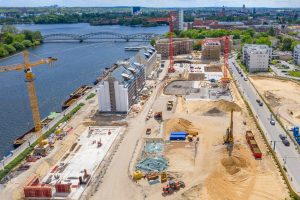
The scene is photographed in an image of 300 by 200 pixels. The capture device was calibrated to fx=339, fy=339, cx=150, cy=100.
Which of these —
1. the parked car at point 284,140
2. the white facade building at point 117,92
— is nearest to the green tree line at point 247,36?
the white facade building at point 117,92

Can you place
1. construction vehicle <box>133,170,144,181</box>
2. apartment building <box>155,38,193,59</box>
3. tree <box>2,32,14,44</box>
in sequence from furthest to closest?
tree <box>2,32,14,44</box>
apartment building <box>155,38,193,59</box>
construction vehicle <box>133,170,144,181</box>

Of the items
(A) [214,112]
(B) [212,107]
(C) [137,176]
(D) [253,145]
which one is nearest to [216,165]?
(D) [253,145]

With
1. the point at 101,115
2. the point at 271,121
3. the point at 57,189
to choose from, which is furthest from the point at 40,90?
the point at 271,121

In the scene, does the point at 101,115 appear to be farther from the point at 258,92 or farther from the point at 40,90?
the point at 258,92

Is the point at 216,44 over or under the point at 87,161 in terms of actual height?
over

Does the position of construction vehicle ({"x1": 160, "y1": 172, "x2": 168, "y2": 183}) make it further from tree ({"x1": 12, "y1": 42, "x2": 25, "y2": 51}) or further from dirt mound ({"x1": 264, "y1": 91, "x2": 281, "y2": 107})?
tree ({"x1": 12, "y1": 42, "x2": 25, "y2": 51})

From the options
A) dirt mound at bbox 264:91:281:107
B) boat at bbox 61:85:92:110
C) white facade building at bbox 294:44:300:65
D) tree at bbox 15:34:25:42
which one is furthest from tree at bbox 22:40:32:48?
dirt mound at bbox 264:91:281:107
